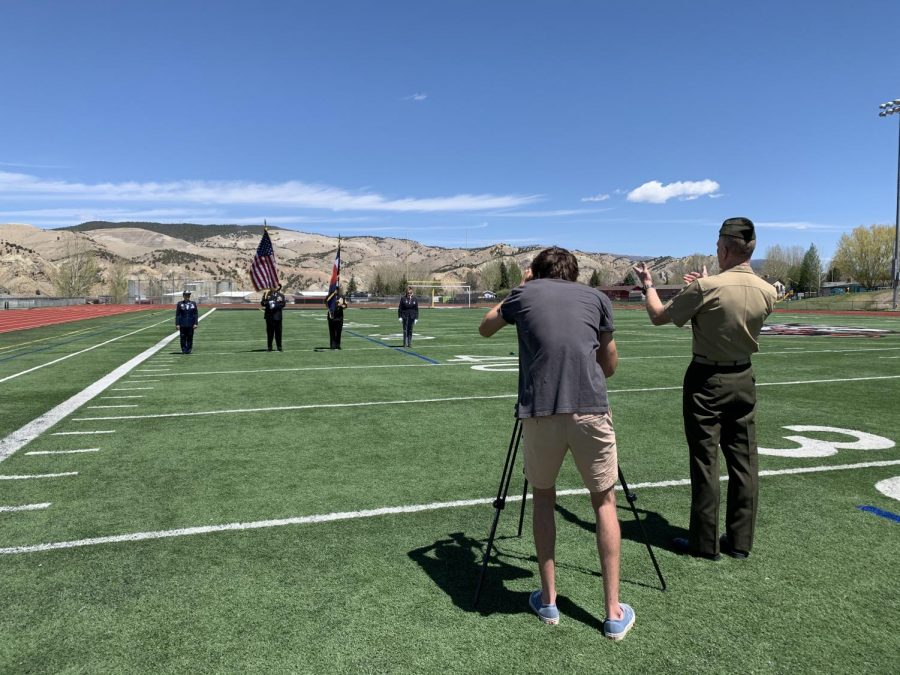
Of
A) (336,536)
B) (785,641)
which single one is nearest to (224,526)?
(336,536)

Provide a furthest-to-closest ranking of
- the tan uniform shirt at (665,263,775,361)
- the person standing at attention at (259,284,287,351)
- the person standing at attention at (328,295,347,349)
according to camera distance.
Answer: the person standing at attention at (328,295,347,349) < the person standing at attention at (259,284,287,351) < the tan uniform shirt at (665,263,775,361)

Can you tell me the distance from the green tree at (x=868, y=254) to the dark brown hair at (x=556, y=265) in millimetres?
131510

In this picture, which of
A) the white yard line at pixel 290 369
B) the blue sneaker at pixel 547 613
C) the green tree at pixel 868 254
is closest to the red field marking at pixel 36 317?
the white yard line at pixel 290 369

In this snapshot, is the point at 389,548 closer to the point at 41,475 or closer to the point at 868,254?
the point at 41,475

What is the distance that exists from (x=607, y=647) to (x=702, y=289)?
7.33ft

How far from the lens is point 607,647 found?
3057 mm

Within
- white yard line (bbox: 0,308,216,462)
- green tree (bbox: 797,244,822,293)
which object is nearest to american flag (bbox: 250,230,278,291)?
white yard line (bbox: 0,308,216,462)

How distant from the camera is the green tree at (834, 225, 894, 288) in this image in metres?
111

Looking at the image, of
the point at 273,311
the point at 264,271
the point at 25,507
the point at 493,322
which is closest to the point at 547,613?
the point at 493,322

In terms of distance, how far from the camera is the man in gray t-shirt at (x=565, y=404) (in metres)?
3.08

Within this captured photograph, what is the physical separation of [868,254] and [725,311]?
132168 mm

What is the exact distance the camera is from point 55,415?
868 centimetres

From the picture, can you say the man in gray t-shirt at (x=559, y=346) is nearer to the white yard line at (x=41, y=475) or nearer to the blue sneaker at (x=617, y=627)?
the blue sneaker at (x=617, y=627)

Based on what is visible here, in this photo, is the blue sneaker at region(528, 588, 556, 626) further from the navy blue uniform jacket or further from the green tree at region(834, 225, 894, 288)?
the green tree at region(834, 225, 894, 288)
